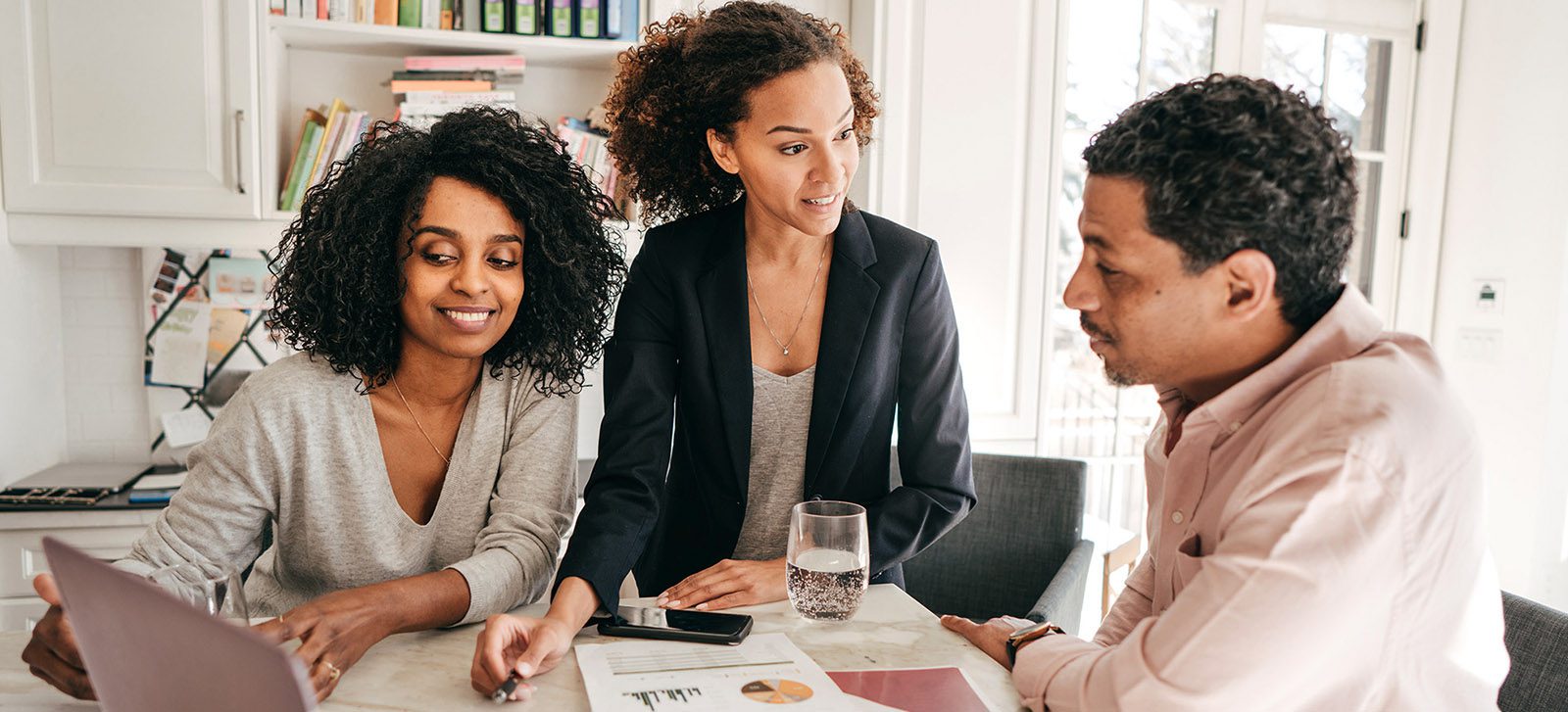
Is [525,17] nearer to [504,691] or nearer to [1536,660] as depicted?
[504,691]

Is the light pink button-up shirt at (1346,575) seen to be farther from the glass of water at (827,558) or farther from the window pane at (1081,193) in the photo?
the window pane at (1081,193)

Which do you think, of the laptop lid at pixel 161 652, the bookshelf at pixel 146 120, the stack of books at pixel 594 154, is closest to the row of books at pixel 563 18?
the bookshelf at pixel 146 120

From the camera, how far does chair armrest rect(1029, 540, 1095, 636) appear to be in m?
1.58

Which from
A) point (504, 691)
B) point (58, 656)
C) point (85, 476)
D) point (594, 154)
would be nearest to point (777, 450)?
point (504, 691)

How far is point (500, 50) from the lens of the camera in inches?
99.1

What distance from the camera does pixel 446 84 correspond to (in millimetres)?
2471

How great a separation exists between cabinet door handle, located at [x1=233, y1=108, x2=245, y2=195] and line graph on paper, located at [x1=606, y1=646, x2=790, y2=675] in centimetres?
182

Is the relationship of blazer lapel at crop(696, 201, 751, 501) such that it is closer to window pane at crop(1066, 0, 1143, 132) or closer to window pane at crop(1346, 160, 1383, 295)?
window pane at crop(1066, 0, 1143, 132)

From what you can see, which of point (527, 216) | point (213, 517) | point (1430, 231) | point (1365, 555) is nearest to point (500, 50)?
point (527, 216)

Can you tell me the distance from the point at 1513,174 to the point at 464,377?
331cm

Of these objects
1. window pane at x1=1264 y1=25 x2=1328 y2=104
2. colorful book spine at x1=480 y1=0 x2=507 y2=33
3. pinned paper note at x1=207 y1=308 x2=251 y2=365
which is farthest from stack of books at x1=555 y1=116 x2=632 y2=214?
window pane at x1=1264 y1=25 x2=1328 y2=104

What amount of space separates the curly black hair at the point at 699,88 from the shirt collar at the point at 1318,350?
80cm

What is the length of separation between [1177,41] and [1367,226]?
982mm

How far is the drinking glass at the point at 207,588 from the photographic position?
0.81 m
